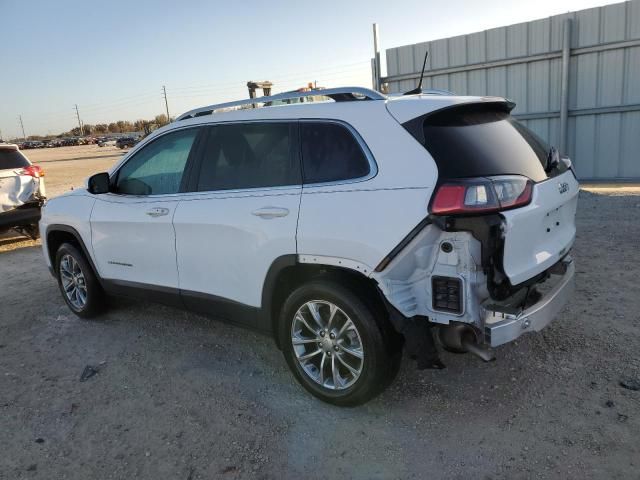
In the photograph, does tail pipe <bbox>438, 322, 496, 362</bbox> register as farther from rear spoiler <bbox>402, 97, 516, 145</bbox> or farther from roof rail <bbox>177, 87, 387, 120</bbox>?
roof rail <bbox>177, 87, 387, 120</bbox>

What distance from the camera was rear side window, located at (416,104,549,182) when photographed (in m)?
2.83

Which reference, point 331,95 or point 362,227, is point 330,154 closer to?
point 331,95

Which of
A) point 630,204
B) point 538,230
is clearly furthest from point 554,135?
point 538,230

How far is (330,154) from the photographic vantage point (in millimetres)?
3244

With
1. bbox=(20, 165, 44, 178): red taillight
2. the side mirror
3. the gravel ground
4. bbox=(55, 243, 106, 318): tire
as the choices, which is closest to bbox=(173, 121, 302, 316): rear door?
the gravel ground

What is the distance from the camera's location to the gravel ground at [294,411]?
2812 mm

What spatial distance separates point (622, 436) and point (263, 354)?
8.07ft

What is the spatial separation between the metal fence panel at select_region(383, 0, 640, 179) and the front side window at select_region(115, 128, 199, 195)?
9.42 meters

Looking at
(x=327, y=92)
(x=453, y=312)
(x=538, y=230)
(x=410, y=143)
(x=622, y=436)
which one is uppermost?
(x=327, y=92)

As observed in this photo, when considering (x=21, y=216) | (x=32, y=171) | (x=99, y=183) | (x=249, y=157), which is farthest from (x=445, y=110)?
(x=32, y=171)

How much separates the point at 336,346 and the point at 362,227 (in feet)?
2.60

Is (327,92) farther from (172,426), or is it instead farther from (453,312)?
(172,426)

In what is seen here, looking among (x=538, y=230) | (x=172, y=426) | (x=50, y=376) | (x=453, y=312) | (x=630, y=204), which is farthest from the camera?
(x=630, y=204)

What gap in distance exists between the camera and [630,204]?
8.41 meters
